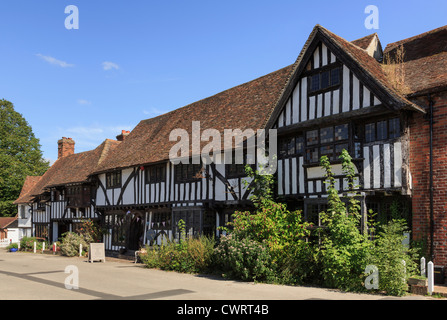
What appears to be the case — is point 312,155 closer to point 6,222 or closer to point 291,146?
point 291,146

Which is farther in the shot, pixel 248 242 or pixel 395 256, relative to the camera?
pixel 248 242

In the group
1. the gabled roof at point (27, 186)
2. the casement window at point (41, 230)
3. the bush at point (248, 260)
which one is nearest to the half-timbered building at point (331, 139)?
the bush at point (248, 260)

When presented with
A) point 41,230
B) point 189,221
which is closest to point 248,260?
point 189,221

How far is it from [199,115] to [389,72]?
32.7ft

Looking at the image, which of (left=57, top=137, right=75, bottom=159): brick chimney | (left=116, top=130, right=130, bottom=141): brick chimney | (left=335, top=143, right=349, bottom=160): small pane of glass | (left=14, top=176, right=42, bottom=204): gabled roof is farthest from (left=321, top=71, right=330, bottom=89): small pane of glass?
(left=14, top=176, right=42, bottom=204): gabled roof

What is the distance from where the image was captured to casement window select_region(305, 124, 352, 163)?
1293cm

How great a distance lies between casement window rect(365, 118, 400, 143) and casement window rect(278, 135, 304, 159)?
8.10 feet

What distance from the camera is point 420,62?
13930 mm

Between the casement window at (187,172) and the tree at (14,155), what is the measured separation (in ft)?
101

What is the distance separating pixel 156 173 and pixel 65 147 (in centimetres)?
1973

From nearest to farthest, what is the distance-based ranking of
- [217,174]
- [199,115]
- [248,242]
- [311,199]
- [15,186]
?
[248,242] → [311,199] → [217,174] → [199,115] → [15,186]

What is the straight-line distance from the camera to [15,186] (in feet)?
144
